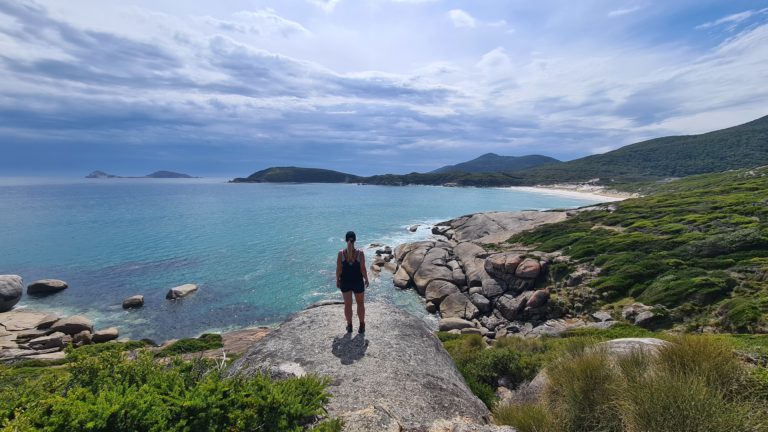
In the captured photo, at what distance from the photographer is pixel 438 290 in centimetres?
3278

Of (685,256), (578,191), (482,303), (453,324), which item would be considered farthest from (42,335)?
(578,191)

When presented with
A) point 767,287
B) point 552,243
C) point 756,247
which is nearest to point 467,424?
point 767,287

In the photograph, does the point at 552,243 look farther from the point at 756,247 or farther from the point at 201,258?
the point at 201,258

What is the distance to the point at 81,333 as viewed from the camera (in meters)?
24.6

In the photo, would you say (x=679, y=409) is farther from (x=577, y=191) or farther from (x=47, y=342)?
(x=577, y=191)

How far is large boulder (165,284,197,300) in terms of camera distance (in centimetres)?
3225

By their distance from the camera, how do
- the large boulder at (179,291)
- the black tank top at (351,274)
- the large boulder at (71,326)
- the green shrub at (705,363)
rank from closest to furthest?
the green shrub at (705,363) → the black tank top at (351,274) → the large boulder at (71,326) → the large boulder at (179,291)

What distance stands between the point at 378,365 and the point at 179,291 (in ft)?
102

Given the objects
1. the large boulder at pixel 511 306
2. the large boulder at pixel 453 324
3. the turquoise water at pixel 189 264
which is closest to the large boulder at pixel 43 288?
the turquoise water at pixel 189 264

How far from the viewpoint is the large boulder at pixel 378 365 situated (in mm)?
6789

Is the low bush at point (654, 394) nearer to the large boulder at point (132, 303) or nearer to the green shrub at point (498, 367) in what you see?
the green shrub at point (498, 367)

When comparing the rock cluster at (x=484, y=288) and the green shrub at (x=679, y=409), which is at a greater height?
the green shrub at (x=679, y=409)

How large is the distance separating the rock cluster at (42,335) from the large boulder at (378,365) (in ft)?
68.3

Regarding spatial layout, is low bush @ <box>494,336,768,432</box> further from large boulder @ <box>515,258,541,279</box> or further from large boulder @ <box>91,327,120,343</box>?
large boulder @ <box>91,327,120,343</box>
